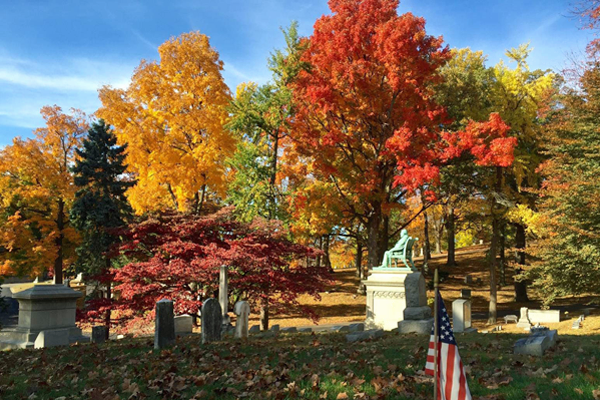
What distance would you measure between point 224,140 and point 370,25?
28.4 feet

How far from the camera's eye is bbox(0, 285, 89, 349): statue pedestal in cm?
1253

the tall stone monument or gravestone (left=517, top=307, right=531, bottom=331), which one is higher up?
the tall stone monument

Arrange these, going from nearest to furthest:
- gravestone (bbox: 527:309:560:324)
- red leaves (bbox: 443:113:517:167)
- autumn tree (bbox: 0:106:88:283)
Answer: red leaves (bbox: 443:113:517:167), gravestone (bbox: 527:309:560:324), autumn tree (bbox: 0:106:88:283)

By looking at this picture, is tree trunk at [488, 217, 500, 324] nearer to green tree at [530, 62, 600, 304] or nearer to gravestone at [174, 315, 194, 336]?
green tree at [530, 62, 600, 304]

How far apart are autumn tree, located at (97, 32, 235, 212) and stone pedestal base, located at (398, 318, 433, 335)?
40.8 feet

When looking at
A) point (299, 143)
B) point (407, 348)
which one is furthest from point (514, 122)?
point (407, 348)

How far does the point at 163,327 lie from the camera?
977cm

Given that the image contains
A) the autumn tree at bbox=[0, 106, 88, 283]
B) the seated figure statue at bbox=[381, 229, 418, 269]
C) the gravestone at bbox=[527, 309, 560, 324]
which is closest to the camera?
the seated figure statue at bbox=[381, 229, 418, 269]

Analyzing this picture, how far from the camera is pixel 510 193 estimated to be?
22.5m

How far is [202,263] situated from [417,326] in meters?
6.88

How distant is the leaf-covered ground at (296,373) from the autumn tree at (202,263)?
5.34m

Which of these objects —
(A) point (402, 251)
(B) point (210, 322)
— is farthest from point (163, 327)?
(A) point (402, 251)

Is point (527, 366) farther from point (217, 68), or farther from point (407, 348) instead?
point (217, 68)

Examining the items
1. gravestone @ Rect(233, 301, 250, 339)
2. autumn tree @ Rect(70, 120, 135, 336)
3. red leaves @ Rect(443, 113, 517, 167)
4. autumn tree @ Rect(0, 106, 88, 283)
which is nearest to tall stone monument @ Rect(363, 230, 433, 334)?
red leaves @ Rect(443, 113, 517, 167)
